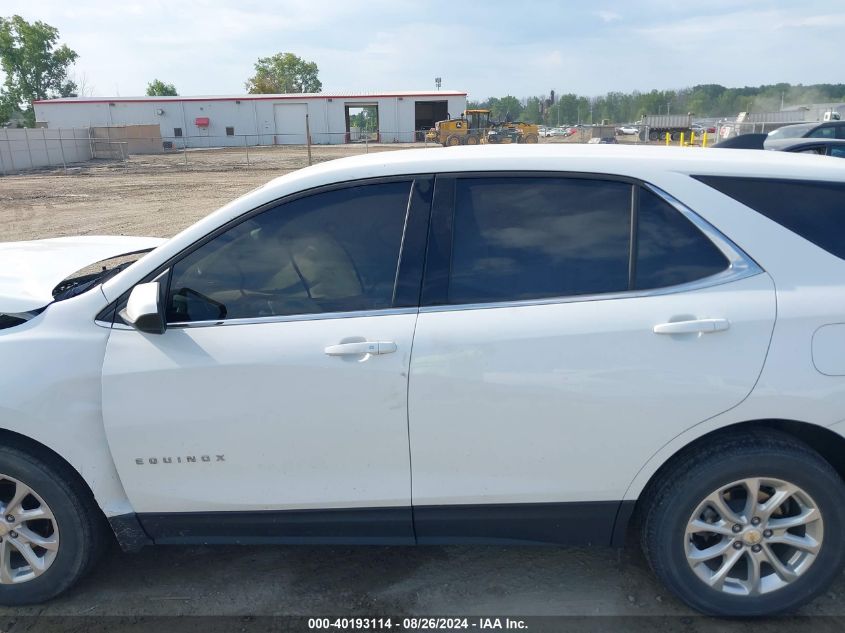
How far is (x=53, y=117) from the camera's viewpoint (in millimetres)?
57438

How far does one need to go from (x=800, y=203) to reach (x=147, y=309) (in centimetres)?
248

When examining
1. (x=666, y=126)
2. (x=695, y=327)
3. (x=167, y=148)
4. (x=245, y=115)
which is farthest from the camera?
(x=245, y=115)

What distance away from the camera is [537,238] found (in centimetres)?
255

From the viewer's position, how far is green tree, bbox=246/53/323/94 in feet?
322

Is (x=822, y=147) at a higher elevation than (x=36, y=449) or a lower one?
higher

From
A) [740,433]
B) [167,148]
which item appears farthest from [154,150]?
[740,433]

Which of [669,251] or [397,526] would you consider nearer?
[669,251]

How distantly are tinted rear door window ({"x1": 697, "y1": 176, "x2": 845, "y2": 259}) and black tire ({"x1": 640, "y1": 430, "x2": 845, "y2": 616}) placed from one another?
76 cm

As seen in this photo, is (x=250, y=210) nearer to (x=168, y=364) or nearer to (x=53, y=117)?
(x=168, y=364)

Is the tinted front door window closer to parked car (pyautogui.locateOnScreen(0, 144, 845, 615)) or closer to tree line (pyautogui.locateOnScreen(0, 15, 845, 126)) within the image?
parked car (pyautogui.locateOnScreen(0, 144, 845, 615))

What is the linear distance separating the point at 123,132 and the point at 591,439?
5367cm

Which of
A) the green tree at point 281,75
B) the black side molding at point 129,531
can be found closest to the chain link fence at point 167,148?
the black side molding at point 129,531

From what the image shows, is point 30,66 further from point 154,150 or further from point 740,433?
point 740,433

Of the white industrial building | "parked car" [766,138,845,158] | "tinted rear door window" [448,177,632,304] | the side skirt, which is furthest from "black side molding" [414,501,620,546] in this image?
the white industrial building
